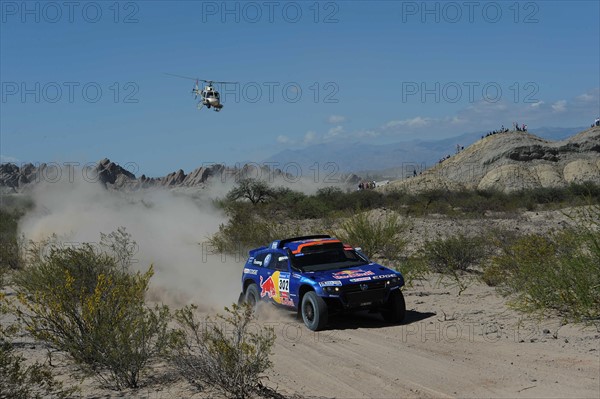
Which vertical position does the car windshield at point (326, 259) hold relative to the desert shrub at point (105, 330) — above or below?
above

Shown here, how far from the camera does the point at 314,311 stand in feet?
40.5

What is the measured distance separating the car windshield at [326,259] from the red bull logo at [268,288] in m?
0.77

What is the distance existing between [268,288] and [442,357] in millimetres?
5064

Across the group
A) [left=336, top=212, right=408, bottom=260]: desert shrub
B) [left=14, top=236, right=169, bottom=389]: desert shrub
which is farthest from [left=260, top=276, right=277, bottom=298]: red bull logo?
[left=336, top=212, right=408, bottom=260]: desert shrub

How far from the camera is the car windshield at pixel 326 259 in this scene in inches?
532

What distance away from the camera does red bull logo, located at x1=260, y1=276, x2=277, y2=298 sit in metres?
14.0

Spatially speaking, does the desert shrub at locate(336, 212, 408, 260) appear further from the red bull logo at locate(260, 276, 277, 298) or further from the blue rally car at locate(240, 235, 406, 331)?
the red bull logo at locate(260, 276, 277, 298)

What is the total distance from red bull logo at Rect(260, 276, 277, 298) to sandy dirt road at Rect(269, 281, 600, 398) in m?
0.69

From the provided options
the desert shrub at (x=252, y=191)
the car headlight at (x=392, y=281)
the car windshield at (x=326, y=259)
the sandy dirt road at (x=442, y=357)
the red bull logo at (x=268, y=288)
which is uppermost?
the desert shrub at (x=252, y=191)

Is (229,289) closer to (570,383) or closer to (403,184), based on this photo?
(570,383)

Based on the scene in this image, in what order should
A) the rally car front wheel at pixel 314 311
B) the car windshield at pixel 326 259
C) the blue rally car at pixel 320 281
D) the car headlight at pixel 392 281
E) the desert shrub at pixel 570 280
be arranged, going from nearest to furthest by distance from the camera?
the desert shrub at pixel 570 280
the rally car front wheel at pixel 314 311
the blue rally car at pixel 320 281
the car headlight at pixel 392 281
the car windshield at pixel 326 259

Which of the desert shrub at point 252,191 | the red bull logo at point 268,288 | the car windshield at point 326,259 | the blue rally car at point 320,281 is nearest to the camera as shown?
the blue rally car at point 320,281

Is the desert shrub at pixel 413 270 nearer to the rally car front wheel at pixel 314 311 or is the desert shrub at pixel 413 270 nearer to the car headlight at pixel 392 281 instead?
the car headlight at pixel 392 281

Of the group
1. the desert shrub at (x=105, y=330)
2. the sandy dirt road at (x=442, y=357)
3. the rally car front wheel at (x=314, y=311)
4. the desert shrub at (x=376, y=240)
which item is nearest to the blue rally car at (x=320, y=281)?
the rally car front wheel at (x=314, y=311)
